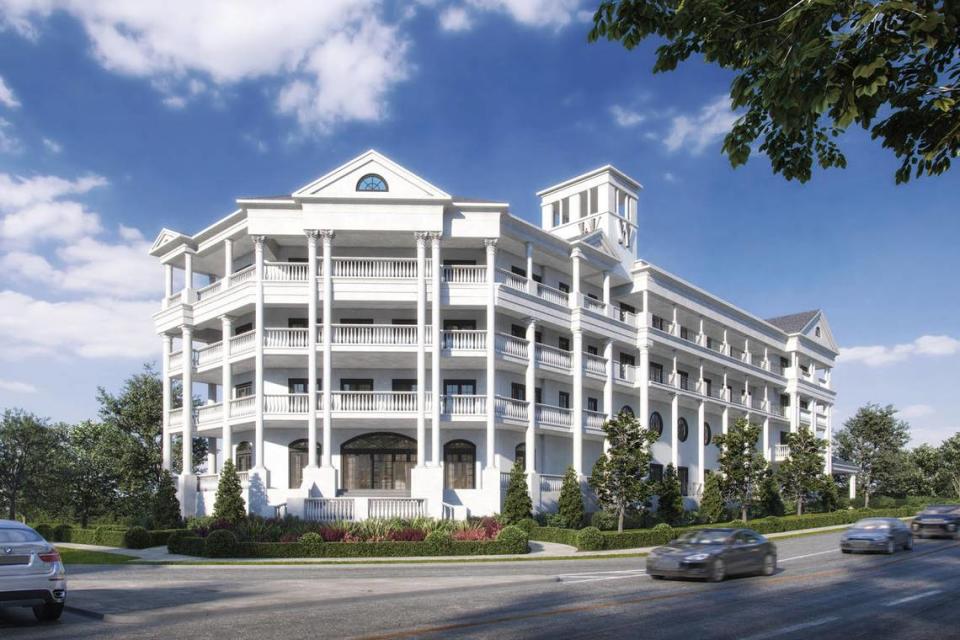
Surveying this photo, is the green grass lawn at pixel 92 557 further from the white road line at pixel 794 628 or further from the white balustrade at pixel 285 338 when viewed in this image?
the white road line at pixel 794 628

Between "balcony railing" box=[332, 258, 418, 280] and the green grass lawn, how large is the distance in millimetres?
14616

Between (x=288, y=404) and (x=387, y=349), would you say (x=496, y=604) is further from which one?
(x=288, y=404)

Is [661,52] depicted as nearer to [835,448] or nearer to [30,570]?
[30,570]

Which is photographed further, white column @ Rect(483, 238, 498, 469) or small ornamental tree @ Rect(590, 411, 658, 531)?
white column @ Rect(483, 238, 498, 469)

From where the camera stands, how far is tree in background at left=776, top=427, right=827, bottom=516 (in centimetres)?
5378

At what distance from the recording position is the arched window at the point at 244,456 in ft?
140

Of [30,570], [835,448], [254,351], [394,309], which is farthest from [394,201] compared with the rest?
[835,448]

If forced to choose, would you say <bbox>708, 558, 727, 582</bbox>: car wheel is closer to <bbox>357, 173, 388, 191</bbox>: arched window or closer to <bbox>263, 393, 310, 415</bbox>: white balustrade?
<bbox>263, 393, 310, 415</bbox>: white balustrade

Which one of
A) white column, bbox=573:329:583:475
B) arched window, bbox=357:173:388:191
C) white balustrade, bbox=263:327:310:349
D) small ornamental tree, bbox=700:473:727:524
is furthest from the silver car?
small ornamental tree, bbox=700:473:727:524

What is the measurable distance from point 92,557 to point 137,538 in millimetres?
4509

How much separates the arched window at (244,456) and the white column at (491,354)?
11743mm

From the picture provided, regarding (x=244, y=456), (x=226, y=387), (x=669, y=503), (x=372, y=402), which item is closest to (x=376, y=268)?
(x=372, y=402)

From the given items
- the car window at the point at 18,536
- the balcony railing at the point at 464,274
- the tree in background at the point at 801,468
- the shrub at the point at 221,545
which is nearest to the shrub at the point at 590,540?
the balcony railing at the point at 464,274

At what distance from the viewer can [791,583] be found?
22078 millimetres
